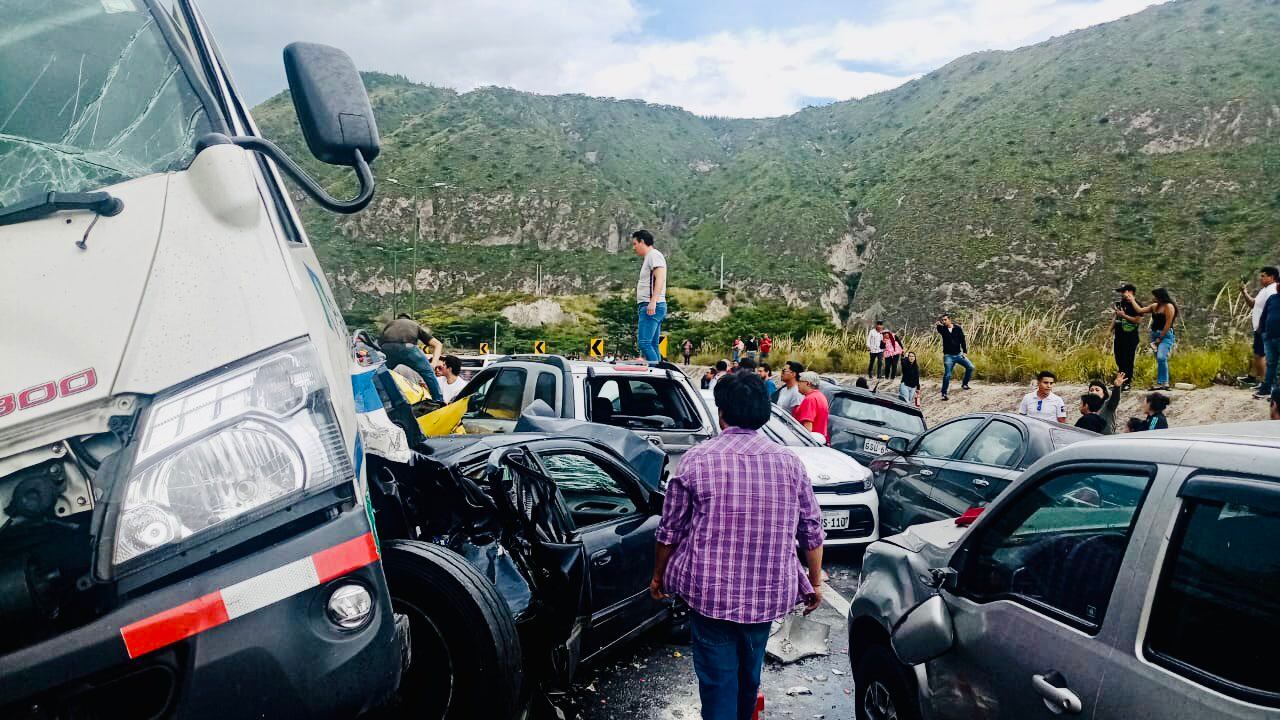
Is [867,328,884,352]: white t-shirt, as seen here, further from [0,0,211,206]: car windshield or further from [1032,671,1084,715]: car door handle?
[0,0,211,206]: car windshield

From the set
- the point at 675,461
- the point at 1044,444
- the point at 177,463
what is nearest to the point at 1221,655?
the point at 177,463

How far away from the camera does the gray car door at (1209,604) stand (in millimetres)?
1834

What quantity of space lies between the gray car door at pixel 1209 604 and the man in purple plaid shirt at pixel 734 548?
132 cm

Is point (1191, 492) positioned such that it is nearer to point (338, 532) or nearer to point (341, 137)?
point (338, 532)

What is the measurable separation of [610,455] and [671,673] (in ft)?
4.32

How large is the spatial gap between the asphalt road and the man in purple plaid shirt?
1049mm

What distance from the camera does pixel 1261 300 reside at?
12.1 metres

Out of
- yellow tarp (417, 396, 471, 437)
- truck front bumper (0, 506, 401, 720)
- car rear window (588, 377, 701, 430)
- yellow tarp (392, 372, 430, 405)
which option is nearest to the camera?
truck front bumper (0, 506, 401, 720)

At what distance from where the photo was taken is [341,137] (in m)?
2.72

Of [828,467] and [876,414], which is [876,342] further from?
[828,467]

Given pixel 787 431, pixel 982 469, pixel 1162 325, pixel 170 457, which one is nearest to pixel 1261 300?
pixel 1162 325

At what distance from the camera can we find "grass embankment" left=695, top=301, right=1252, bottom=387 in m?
16.6

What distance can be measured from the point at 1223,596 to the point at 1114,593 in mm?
293

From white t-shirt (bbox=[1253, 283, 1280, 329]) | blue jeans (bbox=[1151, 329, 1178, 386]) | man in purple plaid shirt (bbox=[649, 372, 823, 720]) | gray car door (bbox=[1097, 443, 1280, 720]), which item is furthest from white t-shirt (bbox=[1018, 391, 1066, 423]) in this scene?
gray car door (bbox=[1097, 443, 1280, 720])
